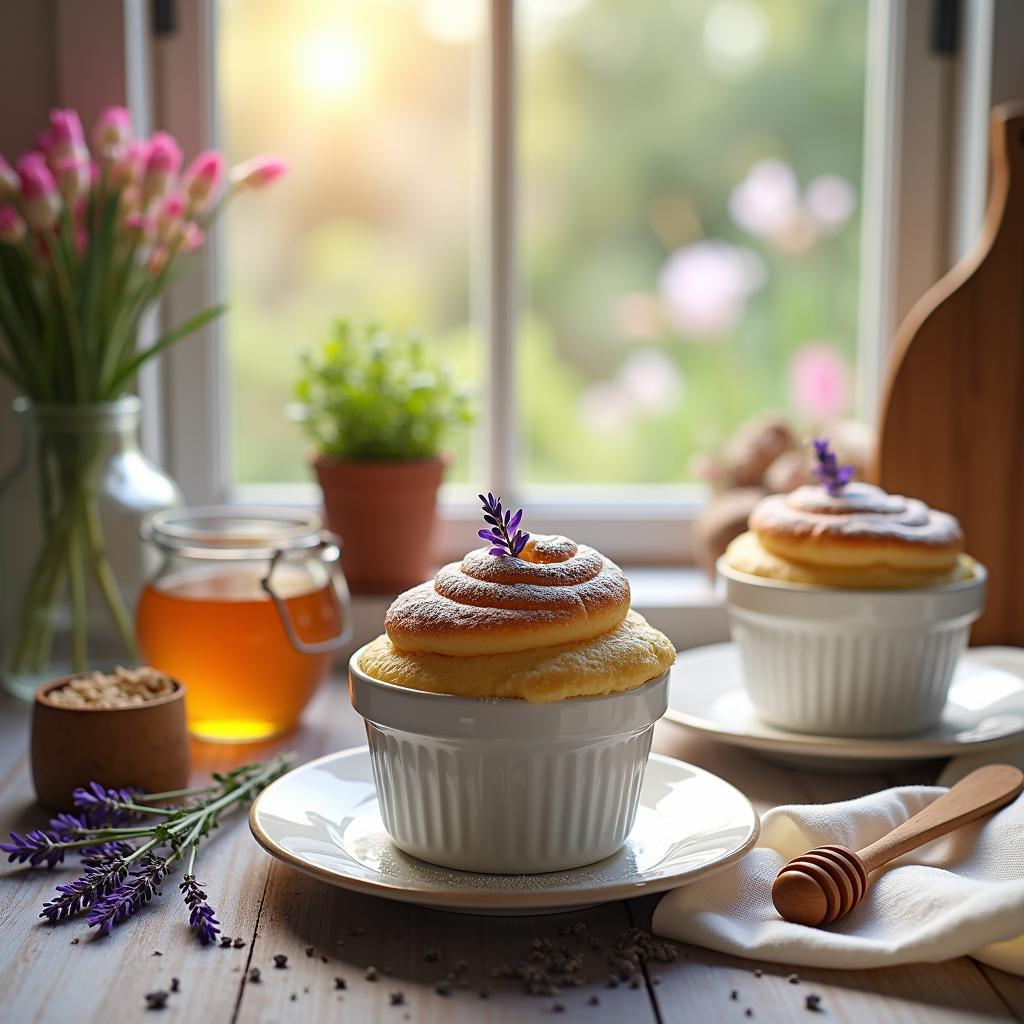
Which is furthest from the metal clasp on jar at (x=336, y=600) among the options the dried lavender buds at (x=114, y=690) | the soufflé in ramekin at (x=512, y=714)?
A: the soufflé in ramekin at (x=512, y=714)

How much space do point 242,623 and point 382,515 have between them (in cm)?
35

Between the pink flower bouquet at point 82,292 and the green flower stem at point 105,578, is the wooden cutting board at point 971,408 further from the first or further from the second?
the green flower stem at point 105,578

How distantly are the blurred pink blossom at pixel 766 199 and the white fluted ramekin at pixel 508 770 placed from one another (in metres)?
1.09

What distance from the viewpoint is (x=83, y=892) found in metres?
0.88

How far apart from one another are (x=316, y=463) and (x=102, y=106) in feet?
1.58

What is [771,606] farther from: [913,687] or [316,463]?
[316,463]

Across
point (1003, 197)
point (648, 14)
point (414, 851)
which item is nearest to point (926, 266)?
point (1003, 197)

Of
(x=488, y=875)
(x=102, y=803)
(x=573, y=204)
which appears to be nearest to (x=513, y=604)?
(x=488, y=875)

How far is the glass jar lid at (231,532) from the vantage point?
126 centimetres

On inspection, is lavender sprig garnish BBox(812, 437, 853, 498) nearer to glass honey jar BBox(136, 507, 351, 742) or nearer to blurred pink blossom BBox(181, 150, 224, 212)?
glass honey jar BBox(136, 507, 351, 742)

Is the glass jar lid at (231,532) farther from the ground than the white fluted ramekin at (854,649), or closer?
farther from the ground

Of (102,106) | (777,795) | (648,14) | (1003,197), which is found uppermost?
(648,14)

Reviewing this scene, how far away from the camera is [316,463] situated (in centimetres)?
157

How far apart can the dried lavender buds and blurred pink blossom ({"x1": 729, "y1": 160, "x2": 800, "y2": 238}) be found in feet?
3.50
